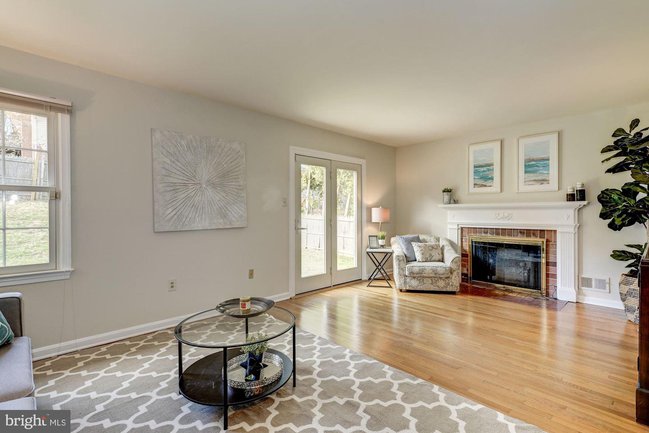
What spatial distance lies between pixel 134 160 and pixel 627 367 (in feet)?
14.9

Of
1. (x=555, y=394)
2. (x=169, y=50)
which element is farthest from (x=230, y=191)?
(x=555, y=394)

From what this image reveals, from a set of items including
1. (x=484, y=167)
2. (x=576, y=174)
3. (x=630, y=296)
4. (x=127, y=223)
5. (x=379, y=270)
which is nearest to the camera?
(x=127, y=223)

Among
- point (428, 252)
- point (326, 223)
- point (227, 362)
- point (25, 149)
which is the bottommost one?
point (227, 362)

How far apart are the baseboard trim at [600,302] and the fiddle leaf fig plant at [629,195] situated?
19.5 inches

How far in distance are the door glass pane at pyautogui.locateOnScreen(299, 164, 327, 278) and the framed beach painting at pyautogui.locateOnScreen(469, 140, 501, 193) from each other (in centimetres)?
242

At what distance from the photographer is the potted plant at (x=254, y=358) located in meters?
2.03

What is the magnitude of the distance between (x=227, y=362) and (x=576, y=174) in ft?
15.6

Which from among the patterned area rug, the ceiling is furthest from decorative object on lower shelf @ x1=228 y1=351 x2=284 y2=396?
the ceiling

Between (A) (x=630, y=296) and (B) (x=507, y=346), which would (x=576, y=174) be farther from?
(B) (x=507, y=346)

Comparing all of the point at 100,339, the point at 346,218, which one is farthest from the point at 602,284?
the point at 100,339

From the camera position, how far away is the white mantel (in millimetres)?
4203

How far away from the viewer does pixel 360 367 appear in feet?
8.13

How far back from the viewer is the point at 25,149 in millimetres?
2586

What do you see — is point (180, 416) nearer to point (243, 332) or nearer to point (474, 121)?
point (243, 332)
